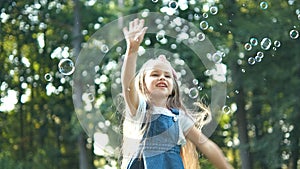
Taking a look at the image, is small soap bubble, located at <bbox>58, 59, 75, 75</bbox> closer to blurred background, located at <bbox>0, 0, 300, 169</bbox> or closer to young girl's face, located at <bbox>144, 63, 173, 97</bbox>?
young girl's face, located at <bbox>144, 63, 173, 97</bbox>

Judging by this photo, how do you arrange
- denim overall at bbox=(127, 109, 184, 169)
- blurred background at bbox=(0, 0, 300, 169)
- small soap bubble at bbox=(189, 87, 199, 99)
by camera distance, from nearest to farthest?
denim overall at bbox=(127, 109, 184, 169) < small soap bubble at bbox=(189, 87, 199, 99) < blurred background at bbox=(0, 0, 300, 169)

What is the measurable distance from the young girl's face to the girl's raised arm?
3.8 inches

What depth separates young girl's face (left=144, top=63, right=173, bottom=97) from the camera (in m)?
2.78

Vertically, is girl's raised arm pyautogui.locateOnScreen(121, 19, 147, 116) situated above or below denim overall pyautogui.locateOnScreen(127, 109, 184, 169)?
above

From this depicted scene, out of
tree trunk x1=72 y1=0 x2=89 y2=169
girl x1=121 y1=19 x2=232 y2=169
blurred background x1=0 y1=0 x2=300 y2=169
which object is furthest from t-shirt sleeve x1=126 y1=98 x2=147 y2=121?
tree trunk x1=72 y1=0 x2=89 y2=169

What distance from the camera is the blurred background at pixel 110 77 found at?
773 cm

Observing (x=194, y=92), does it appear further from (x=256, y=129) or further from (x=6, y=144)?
(x=6, y=144)

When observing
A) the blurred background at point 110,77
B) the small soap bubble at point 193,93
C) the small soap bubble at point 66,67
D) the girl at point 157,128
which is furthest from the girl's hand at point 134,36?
the blurred background at point 110,77

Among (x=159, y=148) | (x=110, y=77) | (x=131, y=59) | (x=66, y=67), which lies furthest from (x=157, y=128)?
(x=110, y=77)

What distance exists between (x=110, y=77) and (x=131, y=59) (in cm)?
543

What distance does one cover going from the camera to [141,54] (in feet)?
13.3

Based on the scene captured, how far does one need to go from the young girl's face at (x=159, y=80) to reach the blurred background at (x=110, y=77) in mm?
3968

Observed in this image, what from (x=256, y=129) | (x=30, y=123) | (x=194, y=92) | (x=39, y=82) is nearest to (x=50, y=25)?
(x=39, y=82)

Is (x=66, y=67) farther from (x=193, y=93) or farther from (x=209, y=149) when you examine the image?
(x=209, y=149)
